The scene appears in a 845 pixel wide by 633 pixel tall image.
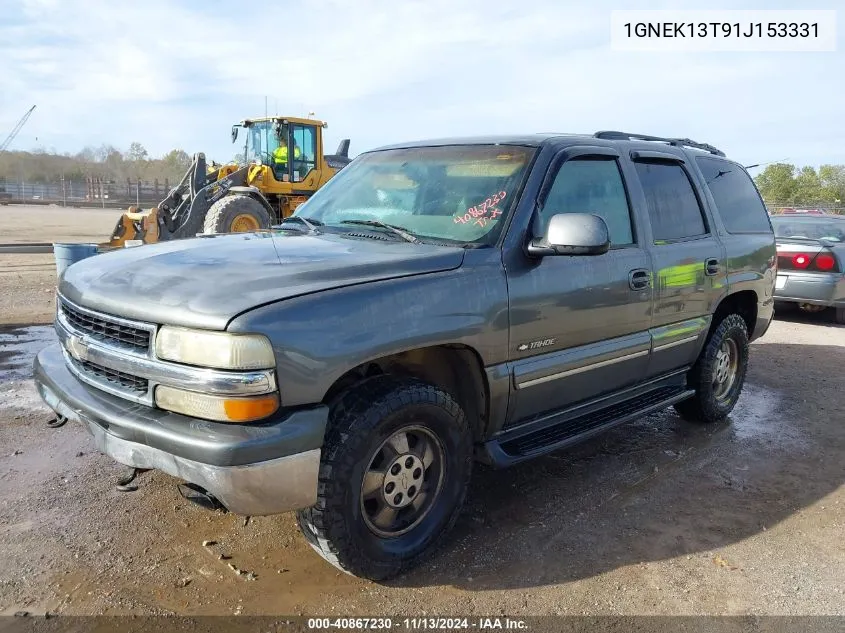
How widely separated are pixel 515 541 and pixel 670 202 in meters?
2.44

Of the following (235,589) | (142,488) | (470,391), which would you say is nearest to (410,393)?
(470,391)

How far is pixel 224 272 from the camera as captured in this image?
2.69 metres

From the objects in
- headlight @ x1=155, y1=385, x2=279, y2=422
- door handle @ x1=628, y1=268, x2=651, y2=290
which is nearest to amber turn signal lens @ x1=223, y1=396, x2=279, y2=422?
headlight @ x1=155, y1=385, x2=279, y2=422

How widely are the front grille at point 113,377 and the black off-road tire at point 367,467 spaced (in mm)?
753

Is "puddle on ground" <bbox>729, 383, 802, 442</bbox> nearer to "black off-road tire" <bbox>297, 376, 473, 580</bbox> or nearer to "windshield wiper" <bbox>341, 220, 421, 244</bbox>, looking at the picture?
"black off-road tire" <bbox>297, 376, 473, 580</bbox>

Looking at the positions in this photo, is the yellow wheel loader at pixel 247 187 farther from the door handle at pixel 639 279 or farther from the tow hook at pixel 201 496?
the tow hook at pixel 201 496

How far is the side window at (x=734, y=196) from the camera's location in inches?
193

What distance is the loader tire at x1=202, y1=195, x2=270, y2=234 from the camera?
38.0 ft

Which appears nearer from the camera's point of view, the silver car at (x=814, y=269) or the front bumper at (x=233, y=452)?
the front bumper at (x=233, y=452)

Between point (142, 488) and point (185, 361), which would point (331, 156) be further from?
point (185, 361)

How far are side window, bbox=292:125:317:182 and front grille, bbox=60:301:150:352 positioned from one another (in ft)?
37.5

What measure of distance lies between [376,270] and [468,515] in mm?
1481

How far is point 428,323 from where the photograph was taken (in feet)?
9.30

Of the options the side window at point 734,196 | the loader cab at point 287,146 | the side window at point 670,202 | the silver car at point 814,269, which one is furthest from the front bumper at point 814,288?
the loader cab at point 287,146
